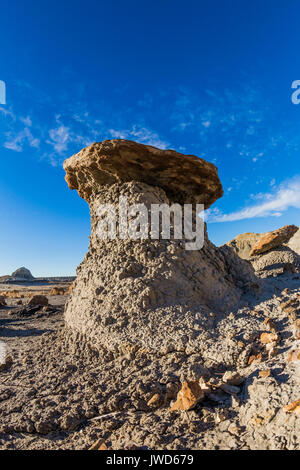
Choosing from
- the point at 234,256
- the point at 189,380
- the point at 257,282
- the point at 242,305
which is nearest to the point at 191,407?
the point at 189,380

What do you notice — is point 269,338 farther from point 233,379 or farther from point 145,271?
point 145,271

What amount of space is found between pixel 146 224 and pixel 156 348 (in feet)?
6.14

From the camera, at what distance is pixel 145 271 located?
157 inches

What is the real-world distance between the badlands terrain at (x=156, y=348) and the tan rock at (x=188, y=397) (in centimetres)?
1

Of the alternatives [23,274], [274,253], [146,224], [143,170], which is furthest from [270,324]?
[23,274]

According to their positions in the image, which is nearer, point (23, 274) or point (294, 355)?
point (294, 355)

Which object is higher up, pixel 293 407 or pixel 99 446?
pixel 293 407

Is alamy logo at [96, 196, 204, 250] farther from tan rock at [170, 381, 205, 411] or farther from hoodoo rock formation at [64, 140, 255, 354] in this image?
tan rock at [170, 381, 205, 411]

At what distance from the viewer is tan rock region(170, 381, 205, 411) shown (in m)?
2.24

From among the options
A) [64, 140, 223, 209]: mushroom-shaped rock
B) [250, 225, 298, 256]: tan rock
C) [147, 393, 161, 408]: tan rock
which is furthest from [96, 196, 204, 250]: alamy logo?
[250, 225, 298, 256]: tan rock

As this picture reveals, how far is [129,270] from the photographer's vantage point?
397cm

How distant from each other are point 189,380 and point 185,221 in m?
2.76

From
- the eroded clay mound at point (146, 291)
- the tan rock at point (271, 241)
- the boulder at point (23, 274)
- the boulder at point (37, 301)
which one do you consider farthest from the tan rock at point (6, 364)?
the boulder at point (23, 274)

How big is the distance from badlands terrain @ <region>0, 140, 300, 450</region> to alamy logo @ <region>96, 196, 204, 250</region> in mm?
123
